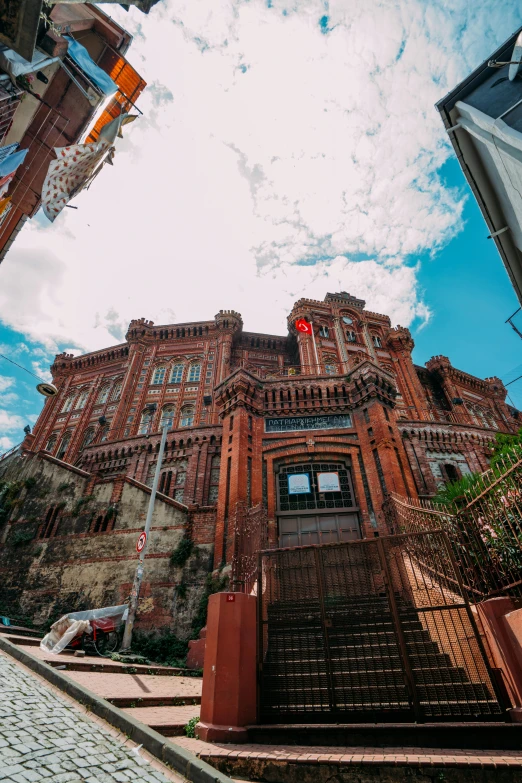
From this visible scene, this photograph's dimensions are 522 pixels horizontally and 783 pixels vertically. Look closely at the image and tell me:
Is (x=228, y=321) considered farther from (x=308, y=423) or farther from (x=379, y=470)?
(x=379, y=470)

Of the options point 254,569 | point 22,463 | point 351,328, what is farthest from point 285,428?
point 351,328

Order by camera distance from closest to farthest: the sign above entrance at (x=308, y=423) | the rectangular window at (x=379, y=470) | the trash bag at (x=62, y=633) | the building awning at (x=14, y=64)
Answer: the building awning at (x=14, y=64) < the trash bag at (x=62, y=633) < the rectangular window at (x=379, y=470) < the sign above entrance at (x=308, y=423)

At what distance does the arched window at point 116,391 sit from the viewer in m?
31.0

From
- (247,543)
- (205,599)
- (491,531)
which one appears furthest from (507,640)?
(205,599)

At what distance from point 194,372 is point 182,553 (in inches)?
801

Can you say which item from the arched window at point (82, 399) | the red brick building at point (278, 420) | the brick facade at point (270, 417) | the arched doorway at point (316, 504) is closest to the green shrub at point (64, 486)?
the brick facade at point (270, 417)

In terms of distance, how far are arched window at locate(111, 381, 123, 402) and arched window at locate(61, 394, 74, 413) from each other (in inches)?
168

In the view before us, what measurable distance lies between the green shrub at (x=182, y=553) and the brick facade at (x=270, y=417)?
266 mm

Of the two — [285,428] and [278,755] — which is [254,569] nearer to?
[278,755]

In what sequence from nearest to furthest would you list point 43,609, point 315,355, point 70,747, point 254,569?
point 70,747 → point 254,569 → point 43,609 → point 315,355

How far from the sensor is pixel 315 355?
2858cm

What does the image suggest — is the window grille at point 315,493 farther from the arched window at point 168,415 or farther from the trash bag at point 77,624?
the arched window at point 168,415

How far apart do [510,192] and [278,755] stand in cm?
1130

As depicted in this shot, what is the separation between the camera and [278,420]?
51.0ft
